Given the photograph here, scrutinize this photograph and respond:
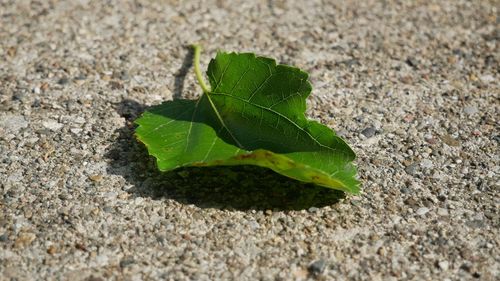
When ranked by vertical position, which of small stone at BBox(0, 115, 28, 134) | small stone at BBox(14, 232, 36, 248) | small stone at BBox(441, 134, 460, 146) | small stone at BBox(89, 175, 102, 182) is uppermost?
small stone at BBox(441, 134, 460, 146)

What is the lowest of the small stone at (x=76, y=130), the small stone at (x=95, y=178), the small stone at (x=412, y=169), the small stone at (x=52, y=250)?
the small stone at (x=52, y=250)

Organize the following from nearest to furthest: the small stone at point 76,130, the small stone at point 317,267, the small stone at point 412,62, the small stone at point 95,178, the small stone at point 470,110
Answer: the small stone at point 317,267 < the small stone at point 95,178 < the small stone at point 76,130 < the small stone at point 470,110 < the small stone at point 412,62

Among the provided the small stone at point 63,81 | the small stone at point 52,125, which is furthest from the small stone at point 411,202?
the small stone at point 63,81

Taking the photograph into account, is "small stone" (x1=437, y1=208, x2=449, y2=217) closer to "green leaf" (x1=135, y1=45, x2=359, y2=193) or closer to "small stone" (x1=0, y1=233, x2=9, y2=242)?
"green leaf" (x1=135, y1=45, x2=359, y2=193)

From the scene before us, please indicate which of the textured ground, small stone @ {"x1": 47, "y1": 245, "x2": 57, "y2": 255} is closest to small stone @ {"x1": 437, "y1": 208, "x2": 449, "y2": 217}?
the textured ground

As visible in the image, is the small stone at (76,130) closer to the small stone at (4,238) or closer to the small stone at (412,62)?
the small stone at (4,238)
